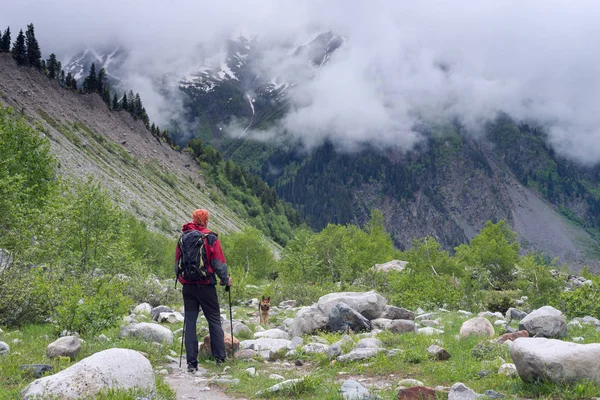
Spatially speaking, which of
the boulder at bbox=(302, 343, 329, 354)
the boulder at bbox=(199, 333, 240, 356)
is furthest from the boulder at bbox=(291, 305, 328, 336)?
the boulder at bbox=(199, 333, 240, 356)

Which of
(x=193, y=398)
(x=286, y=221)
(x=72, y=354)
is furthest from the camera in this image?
(x=286, y=221)

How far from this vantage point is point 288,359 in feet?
40.4

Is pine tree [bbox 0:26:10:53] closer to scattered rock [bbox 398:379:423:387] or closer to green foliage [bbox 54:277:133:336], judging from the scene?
green foliage [bbox 54:277:133:336]

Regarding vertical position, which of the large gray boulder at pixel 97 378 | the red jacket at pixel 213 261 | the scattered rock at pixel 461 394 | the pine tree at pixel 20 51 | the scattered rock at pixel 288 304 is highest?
the pine tree at pixel 20 51

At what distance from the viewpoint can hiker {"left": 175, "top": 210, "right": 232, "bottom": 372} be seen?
11453 millimetres

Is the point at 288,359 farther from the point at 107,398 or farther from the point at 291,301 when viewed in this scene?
the point at 291,301

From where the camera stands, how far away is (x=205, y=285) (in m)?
11.7

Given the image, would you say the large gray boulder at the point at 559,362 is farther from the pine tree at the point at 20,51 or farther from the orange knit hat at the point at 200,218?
the pine tree at the point at 20,51

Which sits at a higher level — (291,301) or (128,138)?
(128,138)

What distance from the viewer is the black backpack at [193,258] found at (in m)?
11.4

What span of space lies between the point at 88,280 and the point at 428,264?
34622 millimetres

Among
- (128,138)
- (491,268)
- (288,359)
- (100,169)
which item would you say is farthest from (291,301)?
(128,138)

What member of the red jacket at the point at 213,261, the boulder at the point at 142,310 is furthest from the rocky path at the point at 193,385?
the boulder at the point at 142,310

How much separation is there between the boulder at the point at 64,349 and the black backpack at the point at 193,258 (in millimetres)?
2613
